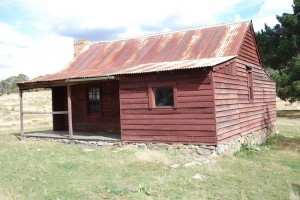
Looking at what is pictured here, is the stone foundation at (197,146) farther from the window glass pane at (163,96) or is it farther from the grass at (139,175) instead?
the window glass pane at (163,96)

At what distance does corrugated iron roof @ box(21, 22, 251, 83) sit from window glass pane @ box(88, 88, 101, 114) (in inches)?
43.9

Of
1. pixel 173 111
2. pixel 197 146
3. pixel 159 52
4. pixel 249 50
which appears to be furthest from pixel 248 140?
pixel 159 52

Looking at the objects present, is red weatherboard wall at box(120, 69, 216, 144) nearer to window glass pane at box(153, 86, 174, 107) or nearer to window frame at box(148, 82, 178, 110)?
window frame at box(148, 82, 178, 110)

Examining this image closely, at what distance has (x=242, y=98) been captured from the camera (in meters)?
15.1

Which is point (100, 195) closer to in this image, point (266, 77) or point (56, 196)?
point (56, 196)

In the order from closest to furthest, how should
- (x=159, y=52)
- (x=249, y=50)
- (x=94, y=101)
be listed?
(x=159, y=52) < (x=249, y=50) < (x=94, y=101)

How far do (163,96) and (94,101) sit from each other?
17.5 ft

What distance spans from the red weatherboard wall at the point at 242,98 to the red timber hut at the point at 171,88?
0.04 meters

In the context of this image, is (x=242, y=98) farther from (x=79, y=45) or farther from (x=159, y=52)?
(x=79, y=45)

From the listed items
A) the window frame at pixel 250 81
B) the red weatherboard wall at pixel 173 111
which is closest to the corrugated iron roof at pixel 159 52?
the red weatherboard wall at pixel 173 111

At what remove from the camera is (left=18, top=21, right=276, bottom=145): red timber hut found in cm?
1238

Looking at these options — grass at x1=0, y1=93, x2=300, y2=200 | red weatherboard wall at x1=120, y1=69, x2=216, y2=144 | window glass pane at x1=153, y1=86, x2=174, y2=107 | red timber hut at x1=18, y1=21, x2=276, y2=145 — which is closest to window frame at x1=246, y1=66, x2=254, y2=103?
red timber hut at x1=18, y1=21, x2=276, y2=145

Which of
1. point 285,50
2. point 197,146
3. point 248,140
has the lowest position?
point 248,140

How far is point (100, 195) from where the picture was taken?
25.2 ft
